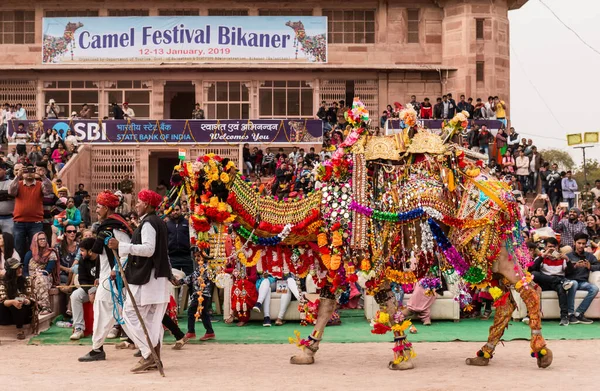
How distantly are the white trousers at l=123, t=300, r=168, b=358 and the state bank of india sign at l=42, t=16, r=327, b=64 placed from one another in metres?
23.4

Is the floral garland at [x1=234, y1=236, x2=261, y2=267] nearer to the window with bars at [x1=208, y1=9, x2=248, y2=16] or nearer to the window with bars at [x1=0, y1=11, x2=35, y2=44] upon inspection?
the window with bars at [x1=208, y1=9, x2=248, y2=16]

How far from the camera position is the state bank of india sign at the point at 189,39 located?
1282 inches

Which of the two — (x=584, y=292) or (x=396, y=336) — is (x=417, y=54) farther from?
(x=396, y=336)

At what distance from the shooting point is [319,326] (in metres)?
10.3

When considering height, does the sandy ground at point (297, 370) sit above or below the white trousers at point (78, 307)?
below

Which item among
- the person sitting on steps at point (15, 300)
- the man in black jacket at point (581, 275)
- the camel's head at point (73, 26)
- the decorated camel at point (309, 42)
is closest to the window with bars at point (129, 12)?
the camel's head at point (73, 26)

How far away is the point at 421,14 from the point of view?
34.0 meters

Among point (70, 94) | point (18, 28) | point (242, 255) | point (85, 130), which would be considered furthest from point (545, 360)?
point (18, 28)

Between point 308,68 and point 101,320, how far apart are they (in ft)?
76.4

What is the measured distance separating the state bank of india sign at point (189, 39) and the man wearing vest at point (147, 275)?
914 inches

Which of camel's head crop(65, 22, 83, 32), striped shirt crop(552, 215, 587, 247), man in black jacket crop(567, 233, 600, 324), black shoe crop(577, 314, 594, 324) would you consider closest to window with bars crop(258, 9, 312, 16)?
camel's head crop(65, 22, 83, 32)

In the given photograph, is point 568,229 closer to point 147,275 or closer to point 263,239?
point 263,239

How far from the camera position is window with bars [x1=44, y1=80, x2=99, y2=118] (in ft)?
110

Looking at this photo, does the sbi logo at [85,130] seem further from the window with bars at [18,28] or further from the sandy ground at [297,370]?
the sandy ground at [297,370]
